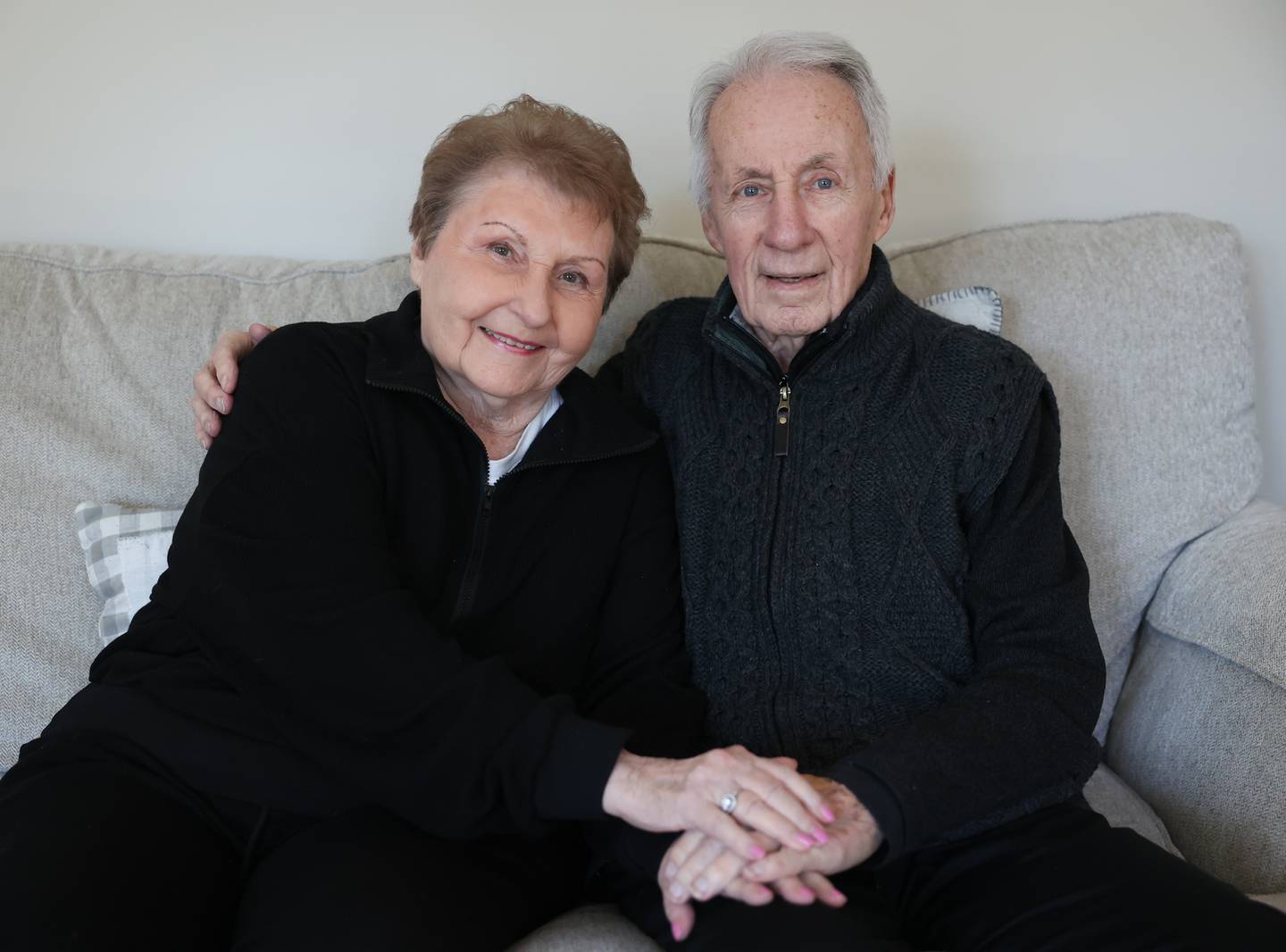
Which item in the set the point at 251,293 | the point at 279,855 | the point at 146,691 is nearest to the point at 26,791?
the point at 146,691

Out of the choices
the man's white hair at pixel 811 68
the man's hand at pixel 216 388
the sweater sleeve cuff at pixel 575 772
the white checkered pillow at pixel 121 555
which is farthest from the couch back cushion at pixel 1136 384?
the white checkered pillow at pixel 121 555

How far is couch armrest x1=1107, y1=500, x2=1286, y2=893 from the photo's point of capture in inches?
62.2

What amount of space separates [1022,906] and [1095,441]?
82 centimetres

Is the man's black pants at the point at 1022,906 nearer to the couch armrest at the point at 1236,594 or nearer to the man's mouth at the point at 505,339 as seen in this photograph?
the couch armrest at the point at 1236,594

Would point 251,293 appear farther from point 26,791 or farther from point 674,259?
point 26,791

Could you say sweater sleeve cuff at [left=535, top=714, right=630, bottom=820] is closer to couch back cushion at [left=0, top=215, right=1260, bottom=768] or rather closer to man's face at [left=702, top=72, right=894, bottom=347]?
man's face at [left=702, top=72, right=894, bottom=347]

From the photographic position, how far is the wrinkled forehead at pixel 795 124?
158 cm

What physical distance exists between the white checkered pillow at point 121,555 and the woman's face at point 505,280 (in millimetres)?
496

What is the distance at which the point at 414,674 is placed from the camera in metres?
1.29

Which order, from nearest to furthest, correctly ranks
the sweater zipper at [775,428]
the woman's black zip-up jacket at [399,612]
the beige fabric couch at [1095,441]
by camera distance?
1. the woman's black zip-up jacket at [399,612]
2. the sweater zipper at [775,428]
3. the beige fabric couch at [1095,441]

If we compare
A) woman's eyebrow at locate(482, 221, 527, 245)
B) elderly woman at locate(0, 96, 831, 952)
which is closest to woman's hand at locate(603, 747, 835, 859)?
elderly woman at locate(0, 96, 831, 952)

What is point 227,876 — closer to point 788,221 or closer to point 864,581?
point 864,581

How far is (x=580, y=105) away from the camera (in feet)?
7.38

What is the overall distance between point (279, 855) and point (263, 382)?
56 centimetres
